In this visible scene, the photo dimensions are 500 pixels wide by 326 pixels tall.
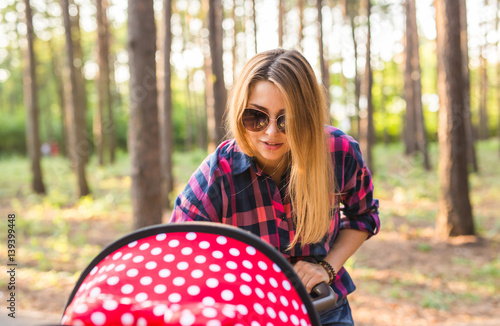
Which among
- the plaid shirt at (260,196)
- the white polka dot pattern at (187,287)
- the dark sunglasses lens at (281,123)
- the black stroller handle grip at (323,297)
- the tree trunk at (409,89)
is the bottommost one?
the black stroller handle grip at (323,297)

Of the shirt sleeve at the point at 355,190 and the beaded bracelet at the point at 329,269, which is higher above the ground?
the shirt sleeve at the point at 355,190

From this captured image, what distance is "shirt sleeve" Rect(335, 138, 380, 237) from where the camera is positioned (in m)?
1.75

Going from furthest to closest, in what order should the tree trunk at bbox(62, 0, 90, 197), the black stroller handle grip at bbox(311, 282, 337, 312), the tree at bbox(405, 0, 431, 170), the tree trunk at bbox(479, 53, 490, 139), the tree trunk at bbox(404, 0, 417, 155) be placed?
the tree trunk at bbox(479, 53, 490, 139), the tree trunk at bbox(404, 0, 417, 155), the tree at bbox(405, 0, 431, 170), the tree trunk at bbox(62, 0, 90, 197), the black stroller handle grip at bbox(311, 282, 337, 312)

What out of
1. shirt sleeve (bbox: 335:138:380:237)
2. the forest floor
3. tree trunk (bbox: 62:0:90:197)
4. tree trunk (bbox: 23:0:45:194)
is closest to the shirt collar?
shirt sleeve (bbox: 335:138:380:237)

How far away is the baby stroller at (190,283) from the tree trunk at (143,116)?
12.6ft

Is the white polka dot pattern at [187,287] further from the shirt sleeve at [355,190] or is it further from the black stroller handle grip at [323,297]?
the shirt sleeve at [355,190]

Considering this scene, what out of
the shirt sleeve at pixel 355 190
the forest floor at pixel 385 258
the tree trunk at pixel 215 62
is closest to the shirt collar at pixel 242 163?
the shirt sleeve at pixel 355 190

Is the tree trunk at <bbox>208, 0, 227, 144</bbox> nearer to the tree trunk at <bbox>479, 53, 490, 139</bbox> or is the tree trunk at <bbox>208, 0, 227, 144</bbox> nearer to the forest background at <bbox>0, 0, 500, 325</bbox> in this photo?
the forest background at <bbox>0, 0, 500, 325</bbox>

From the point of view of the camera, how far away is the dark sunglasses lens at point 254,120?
1569 mm

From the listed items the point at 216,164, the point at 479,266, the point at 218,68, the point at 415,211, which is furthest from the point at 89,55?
the point at 216,164

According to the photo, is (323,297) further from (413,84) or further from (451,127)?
(413,84)

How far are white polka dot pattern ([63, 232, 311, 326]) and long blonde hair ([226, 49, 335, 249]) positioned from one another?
451 mm

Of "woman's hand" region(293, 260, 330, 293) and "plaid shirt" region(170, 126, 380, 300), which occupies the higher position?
"plaid shirt" region(170, 126, 380, 300)

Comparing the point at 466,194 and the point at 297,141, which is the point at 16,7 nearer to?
the point at 466,194
